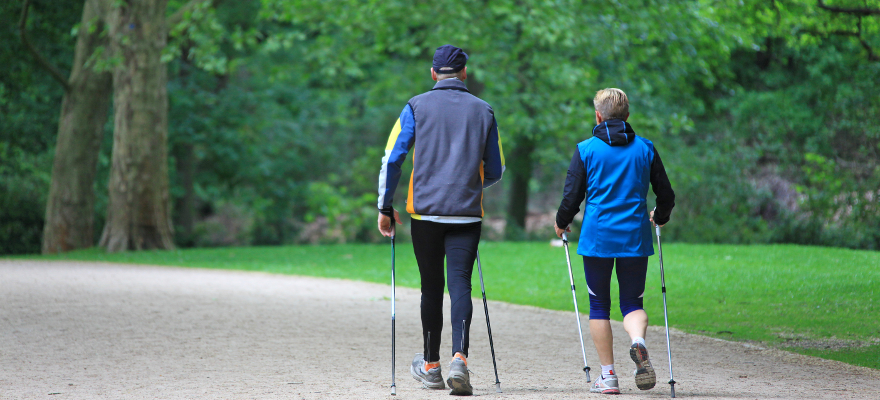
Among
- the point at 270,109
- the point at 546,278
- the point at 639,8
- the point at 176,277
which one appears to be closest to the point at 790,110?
the point at 639,8

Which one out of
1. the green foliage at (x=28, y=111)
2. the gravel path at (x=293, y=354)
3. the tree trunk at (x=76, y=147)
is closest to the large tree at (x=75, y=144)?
the tree trunk at (x=76, y=147)

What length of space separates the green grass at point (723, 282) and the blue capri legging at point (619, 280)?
207 cm

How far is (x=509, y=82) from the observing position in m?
18.0

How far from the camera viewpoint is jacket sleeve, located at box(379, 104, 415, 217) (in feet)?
14.6

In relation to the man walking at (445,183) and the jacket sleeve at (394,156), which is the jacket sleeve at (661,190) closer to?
the man walking at (445,183)

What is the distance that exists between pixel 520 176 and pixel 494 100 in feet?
13.2

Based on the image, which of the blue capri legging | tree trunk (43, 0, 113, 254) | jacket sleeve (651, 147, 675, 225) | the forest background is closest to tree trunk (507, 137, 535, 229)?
the forest background

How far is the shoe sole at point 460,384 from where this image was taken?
428 centimetres

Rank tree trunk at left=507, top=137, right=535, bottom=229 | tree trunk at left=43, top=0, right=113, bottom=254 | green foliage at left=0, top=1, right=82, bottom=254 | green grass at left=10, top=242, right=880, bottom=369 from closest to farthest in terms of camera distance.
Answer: green grass at left=10, top=242, right=880, bottom=369 → tree trunk at left=43, top=0, right=113, bottom=254 → green foliage at left=0, top=1, right=82, bottom=254 → tree trunk at left=507, top=137, right=535, bottom=229

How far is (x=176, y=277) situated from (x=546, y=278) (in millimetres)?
5227

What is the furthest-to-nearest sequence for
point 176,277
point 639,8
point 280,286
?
point 639,8 < point 176,277 < point 280,286

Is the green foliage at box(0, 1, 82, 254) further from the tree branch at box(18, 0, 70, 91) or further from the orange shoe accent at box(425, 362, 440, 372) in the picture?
the orange shoe accent at box(425, 362, 440, 372)

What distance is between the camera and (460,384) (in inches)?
169

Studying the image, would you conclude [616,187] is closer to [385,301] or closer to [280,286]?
[385,301]
